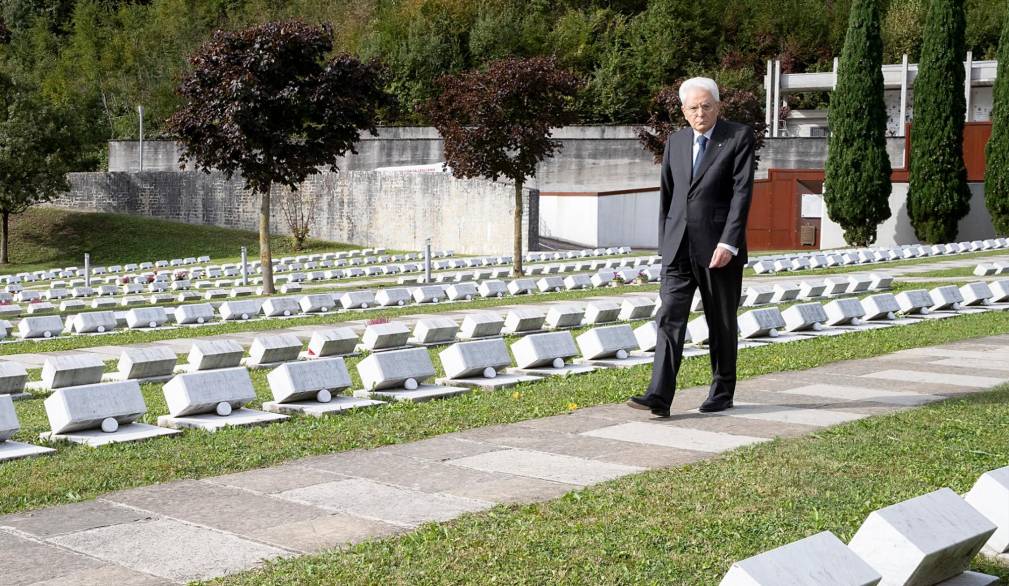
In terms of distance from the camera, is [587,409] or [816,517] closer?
[816,517]

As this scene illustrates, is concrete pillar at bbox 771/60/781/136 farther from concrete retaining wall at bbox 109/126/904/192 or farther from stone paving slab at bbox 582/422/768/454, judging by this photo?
stone paving slab at bbox 582/422/768/454

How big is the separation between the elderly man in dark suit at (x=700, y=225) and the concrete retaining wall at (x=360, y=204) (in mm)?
34887

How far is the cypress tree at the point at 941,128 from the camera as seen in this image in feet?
125

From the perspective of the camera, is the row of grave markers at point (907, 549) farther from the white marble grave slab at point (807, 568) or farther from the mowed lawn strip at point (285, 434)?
the mowed lawn strip at point (285, 434)

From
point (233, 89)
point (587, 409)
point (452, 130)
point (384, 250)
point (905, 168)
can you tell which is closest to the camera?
point (587, 409)

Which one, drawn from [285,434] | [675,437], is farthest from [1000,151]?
[285,434]

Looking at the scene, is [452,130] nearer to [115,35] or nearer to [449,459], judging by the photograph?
[449,459]

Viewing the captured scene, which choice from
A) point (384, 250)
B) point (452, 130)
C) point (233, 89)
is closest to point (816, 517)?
point (233, 89)

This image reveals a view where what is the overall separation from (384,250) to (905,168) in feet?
61.9

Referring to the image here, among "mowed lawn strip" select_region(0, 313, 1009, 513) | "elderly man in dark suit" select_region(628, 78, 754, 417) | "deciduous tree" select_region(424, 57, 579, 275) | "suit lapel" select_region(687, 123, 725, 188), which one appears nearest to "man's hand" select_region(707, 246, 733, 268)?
"elderly man in dark suit" select_region(628, 78, 754, 417)

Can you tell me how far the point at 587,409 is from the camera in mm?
7871

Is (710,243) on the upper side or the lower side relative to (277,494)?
upper

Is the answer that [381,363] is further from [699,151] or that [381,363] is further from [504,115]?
[504,115]

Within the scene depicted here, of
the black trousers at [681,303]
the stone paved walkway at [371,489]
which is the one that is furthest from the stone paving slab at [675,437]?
the black trousers at [681,303]
